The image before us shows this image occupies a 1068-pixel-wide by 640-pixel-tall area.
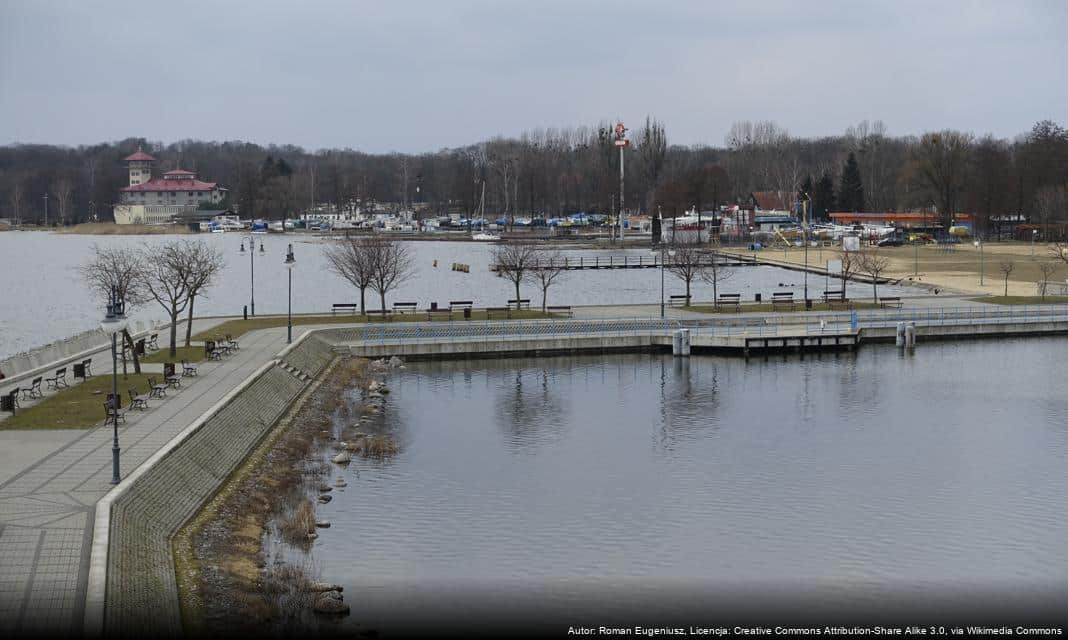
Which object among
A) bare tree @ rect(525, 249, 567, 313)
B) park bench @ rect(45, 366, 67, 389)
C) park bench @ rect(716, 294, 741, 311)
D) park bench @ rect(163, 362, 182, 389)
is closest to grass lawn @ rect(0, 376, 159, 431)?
park bench @ rect(45, 366, 67, 389)

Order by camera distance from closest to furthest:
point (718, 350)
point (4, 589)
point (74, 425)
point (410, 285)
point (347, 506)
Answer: point (4, 589)
point (347, 506)
point (74, 425)
point (718, 350)
point (410, 285)

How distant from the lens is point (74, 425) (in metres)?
30.5

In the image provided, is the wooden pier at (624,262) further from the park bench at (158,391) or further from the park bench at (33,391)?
the park bench at (33,391)

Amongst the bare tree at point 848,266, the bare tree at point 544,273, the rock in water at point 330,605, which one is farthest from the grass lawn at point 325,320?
the rock in water at point 330,605

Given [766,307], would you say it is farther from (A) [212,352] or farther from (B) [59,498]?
(B) [59,498]

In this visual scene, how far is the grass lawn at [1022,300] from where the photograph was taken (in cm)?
6519

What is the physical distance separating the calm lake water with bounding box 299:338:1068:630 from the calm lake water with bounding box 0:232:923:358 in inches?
1122

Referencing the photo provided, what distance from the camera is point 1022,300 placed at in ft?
218

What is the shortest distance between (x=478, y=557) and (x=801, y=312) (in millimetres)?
38693

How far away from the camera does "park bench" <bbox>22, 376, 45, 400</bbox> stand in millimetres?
34344

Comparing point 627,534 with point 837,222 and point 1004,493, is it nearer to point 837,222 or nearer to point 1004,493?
point 1004,493

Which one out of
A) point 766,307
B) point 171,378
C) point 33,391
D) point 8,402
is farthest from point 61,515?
point 766,307

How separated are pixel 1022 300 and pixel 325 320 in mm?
35690

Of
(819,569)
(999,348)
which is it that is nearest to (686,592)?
(819,569)
